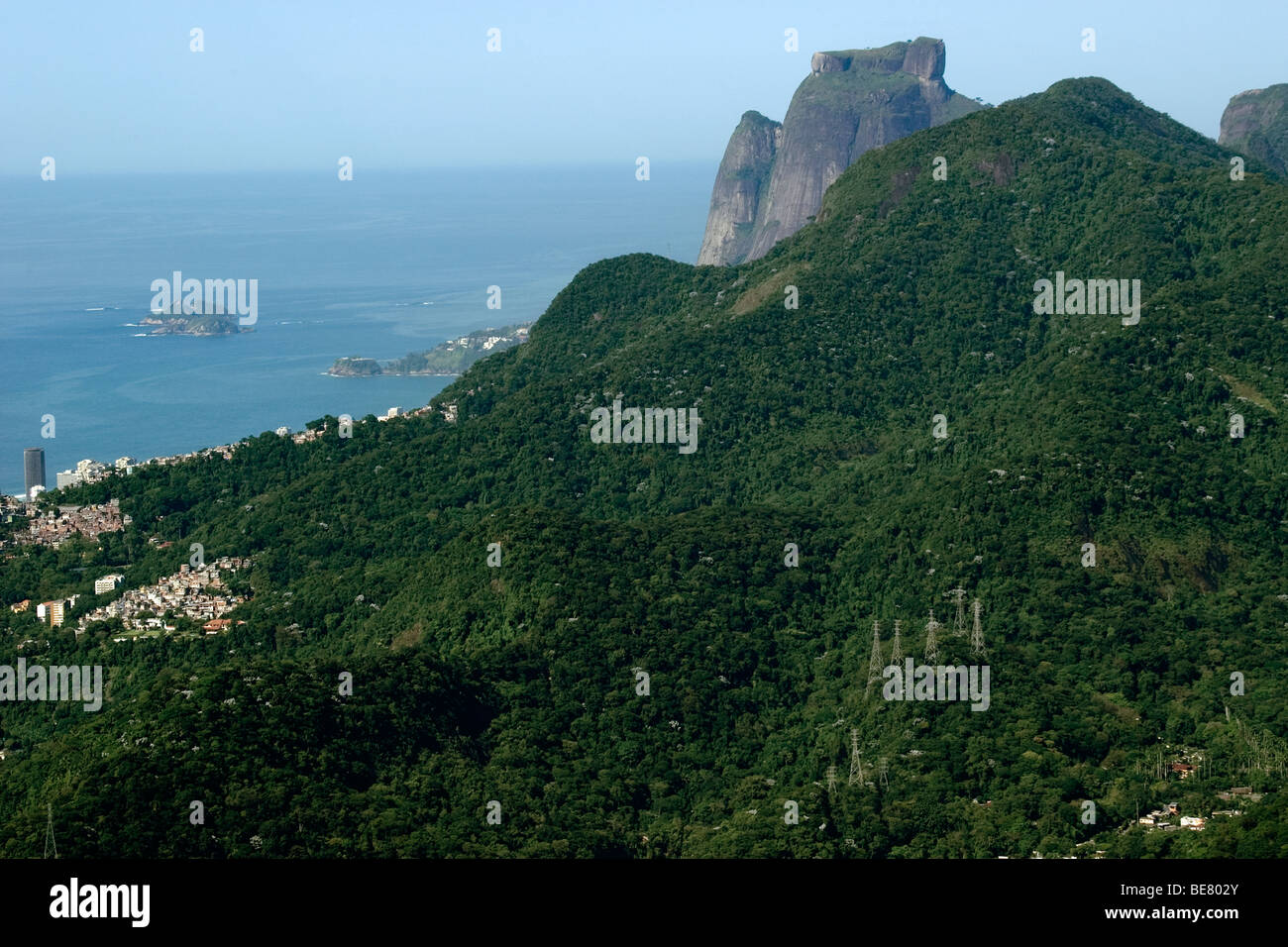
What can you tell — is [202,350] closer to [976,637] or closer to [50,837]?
[976,637]

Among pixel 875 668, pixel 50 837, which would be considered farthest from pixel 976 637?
pixel 50 837

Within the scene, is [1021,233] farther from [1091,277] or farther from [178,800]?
[178,800]

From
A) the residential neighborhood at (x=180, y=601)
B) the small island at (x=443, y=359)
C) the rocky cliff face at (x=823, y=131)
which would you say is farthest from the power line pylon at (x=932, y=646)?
the rocky cliff face at (x=823, y=131)

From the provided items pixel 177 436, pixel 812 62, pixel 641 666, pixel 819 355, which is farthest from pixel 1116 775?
pixel 812 62

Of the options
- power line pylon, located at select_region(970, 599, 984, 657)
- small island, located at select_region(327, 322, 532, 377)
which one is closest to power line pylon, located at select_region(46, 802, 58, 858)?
power line pylon, located at select_region(970, 599, 984, 657)

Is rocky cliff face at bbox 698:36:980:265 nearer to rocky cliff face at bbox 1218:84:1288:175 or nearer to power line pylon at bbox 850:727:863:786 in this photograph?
rocky cliff face at bbox 1218:84:1288:175
